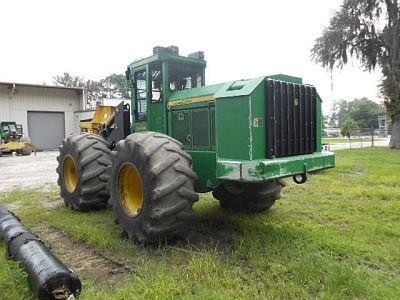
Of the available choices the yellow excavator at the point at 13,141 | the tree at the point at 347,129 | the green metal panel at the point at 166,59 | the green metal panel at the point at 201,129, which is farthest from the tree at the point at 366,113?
the green metal panel at the point at 201,129

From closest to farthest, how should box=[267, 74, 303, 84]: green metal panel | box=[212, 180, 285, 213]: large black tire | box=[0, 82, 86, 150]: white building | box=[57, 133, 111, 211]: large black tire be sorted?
1. box=[267, 74, 303, 84]: green metal panel
2. box=[212, 180, 285, 213]: large black tire
3. box=[57, 133, 111, 211]: large black tire
4. box=[0, 82, 86, 150]: white building

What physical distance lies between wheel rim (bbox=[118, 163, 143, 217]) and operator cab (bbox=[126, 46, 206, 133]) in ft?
3.52

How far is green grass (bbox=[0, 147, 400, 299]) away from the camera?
3680 mm

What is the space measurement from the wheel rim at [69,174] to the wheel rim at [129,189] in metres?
2.24

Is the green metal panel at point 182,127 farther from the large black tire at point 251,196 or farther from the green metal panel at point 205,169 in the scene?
the large black tire at point 251,196

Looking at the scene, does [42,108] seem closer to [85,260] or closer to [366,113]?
[85,260]

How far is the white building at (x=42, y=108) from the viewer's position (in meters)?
31.2

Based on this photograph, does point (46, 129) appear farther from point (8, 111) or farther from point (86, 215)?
A: point (86, 215)

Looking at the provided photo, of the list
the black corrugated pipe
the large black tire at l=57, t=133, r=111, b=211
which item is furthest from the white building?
the black corrugated pipe

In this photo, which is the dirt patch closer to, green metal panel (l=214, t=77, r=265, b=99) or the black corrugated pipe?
the black corrugated pipe

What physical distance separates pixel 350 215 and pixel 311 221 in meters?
0.75

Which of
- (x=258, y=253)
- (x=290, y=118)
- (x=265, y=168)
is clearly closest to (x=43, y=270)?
(x=258, y=253)

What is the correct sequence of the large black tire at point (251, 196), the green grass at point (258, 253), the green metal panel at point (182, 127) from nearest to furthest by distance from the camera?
the green grass at point (258, 253), the green metal panel at point (182, 127), the large black tire at point (251, 196)

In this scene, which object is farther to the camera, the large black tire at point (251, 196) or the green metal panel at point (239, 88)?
the large black tire at point (251, 196)
